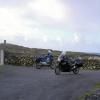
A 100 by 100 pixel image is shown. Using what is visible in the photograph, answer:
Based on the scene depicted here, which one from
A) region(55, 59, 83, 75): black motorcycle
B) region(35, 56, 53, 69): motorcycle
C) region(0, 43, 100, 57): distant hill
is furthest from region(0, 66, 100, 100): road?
region(0, 43, 100, 57): distant hill

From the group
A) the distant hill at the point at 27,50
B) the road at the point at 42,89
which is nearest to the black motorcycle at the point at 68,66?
the road at the point at 42,89

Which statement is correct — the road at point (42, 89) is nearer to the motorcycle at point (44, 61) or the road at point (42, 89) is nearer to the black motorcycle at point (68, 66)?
the black motorcycle at point (68, 66)

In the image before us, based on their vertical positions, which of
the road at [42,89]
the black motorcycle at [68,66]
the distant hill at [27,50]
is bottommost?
the road at [42,89]

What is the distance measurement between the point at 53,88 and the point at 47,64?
1490cm

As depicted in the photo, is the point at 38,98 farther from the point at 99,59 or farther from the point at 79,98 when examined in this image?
the point at 99,59

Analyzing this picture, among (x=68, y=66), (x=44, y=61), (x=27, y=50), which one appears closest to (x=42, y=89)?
(x=68, y=66)

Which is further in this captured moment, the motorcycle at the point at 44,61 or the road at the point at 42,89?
the motorcycle at the point at 44,61

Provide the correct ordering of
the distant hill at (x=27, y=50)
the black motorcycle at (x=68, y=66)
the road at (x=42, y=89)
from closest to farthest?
the road at (x=42, y=89)
the black motorcycle at (x=68, y=66)
the distant hill at (x=27, y=50)

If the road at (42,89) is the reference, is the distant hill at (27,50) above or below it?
above

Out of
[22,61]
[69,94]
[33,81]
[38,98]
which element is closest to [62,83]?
[33,81]

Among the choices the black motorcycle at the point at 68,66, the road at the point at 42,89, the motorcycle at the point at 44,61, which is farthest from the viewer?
the motorcycle at the point at 44,61

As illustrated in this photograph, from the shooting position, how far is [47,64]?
111 ft

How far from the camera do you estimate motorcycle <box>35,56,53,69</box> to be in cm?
3372

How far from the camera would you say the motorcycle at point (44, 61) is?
111 ft
